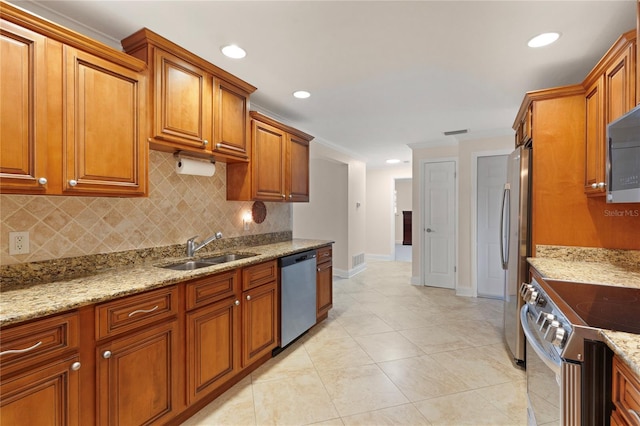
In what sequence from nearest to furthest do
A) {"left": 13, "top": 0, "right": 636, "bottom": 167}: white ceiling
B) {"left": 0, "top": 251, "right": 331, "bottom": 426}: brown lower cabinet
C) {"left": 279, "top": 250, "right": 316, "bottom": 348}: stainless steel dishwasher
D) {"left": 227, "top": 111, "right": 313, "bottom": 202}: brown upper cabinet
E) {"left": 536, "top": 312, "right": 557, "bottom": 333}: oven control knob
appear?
1. {"left": 0, "top": 251, "right": 331, "bottom": 426}: brown lower cabinet
2. {"left": 536, "top": 312, "right": 557, "bottom": 333}: oven control knob
3. {"left": 13, "top": 0, "right": 636, "bottom": 167}: white ceiling
4. {"left": 279, "top": 250, "right": 316, "bottom": 348}: stainless steel dishwasher
5. {"left": 227, "top": 111, "right": 313, "bottom": 202}: brown upper cabinet

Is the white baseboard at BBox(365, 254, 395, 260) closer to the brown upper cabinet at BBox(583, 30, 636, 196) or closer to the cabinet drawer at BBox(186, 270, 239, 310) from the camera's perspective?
the brown upper cabinet at BBox(583, 30, 636, 196)

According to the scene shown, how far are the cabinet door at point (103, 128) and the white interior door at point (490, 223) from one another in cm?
430

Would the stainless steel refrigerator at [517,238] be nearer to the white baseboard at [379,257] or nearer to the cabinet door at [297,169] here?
the cabinet door at [297,169]

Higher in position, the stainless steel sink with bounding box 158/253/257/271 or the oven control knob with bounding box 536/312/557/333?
the stainless steel sink with bounding box 158/253/257/271

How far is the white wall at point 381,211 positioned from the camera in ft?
24.2

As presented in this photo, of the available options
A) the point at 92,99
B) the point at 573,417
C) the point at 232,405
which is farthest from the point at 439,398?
the point at 92,99

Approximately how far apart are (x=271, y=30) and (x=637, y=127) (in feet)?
6.56

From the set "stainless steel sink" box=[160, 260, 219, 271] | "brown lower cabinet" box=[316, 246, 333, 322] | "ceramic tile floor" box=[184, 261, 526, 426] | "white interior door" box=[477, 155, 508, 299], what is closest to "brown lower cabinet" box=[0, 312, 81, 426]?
"ceramic tile floor" box=[184, 261, 526, 426]

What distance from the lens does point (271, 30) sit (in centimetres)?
189

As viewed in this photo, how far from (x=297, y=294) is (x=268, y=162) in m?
1.32

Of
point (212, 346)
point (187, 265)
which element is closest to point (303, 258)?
point (187, 265)

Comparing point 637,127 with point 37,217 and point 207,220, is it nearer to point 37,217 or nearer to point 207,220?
point 207,220

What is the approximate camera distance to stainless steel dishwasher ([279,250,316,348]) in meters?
2.78

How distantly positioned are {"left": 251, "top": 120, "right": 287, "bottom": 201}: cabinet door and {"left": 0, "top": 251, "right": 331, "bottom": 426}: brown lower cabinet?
84 centimetres
